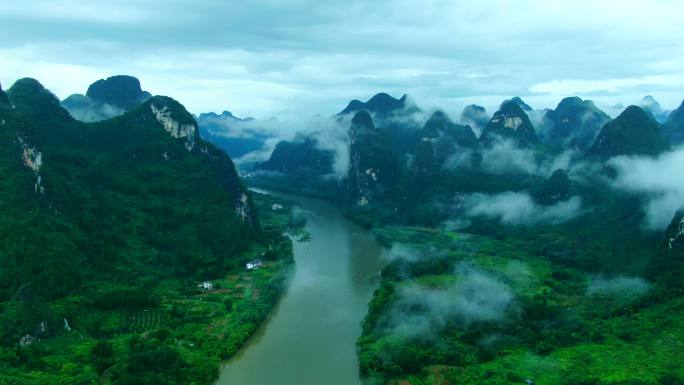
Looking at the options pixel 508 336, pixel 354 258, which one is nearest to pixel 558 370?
pixel 508 336

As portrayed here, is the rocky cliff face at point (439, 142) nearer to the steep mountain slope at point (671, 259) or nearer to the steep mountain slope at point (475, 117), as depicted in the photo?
the steep mountain slope at point (475, 117)

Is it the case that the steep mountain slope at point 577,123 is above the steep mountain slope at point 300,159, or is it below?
above

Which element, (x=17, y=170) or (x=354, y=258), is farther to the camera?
(x=354, y=258)

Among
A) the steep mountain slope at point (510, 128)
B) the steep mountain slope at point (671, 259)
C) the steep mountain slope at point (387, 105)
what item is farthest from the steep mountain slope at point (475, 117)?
the steep mountain slope at point (671, 259)

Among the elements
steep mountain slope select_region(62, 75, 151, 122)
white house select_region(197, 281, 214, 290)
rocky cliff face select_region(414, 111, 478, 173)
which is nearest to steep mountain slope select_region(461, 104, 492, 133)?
rocky cliff face select_region(414, 111, 478, 173)

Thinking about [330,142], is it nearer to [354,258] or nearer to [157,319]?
[354,258]

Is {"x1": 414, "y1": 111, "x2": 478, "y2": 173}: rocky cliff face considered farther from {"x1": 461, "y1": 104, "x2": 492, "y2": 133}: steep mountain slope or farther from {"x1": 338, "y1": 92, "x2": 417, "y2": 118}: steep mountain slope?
{"x1": 461, "y1": 104, "x2": 492, "y2": 133}: steep mountain slope
